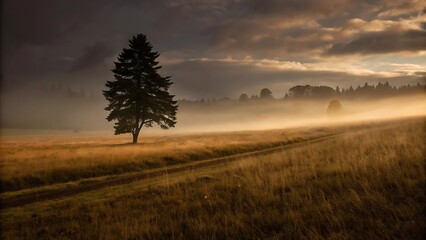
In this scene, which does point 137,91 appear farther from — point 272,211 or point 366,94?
point 366,94

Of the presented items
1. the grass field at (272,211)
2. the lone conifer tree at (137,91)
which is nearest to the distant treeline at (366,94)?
the lone conifer tree at (137,91)

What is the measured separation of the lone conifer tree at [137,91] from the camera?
3934 cm

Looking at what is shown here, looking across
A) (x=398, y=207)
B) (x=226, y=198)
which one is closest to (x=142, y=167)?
(x=226, y=198)

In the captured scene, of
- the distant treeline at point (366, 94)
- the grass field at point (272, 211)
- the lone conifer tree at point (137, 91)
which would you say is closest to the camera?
the grass field at point (272, 211)

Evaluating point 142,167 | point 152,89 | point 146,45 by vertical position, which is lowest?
point 142,167

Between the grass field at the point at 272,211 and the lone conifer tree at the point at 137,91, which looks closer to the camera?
the grass field at the point at 272,211

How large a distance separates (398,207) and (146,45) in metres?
40.1

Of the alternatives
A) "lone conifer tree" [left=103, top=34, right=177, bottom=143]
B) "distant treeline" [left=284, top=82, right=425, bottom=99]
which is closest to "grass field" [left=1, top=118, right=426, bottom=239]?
"lone conifer tree" [left=103, top=34, right=177, bottom=143]

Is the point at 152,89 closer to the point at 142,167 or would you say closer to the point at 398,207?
the point at 142,167

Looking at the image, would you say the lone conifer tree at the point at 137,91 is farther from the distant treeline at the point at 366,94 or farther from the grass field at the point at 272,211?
the distant treeline at the point at 366,94

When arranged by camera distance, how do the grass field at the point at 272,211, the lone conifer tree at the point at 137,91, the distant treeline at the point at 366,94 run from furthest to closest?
the distant treeline at the point at 366,94 < the lone conifer tree at the point at 137,91 < the grass field at the point at 272,211

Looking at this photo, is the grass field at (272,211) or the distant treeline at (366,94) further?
the distant treeline at (366,94)

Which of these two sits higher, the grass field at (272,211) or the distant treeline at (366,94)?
the distant treeline at (366,94)

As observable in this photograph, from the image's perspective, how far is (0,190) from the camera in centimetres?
1452
